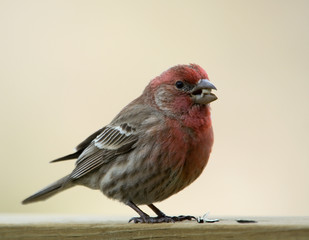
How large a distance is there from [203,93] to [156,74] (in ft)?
8.02

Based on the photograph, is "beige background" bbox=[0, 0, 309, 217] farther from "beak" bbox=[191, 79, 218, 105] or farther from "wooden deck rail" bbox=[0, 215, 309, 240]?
"wooden deck rail" bbox=[0, 215, 309, 240]

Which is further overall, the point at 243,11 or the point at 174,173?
the point at 243,11

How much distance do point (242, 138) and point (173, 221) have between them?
9.37 ft

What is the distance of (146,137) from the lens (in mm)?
4324

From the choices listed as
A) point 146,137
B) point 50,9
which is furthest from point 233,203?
point 50,9

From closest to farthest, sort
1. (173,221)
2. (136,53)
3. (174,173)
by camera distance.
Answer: (173,221) < (174,173) < (136,53)

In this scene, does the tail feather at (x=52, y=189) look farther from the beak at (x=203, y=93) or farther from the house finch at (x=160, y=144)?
the beak at (x=203, y=93)

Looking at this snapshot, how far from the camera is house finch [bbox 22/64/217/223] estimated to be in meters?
4.21

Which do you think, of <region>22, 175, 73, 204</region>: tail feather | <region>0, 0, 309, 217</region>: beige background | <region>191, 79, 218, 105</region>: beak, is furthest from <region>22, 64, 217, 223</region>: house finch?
<region>0, 0, 309, 217</region>: beige background

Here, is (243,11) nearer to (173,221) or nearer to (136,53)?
(136,53)

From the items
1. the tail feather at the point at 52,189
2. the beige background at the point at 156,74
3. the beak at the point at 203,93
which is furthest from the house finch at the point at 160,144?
the beige background at the point at 156,74

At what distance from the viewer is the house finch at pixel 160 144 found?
4207mm

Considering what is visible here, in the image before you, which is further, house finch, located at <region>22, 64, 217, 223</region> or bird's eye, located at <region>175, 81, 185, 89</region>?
bird's eye, located at <region>175, 81, 185, 89</region>

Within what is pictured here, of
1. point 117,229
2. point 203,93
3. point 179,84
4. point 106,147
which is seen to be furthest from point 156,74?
point 117,229
